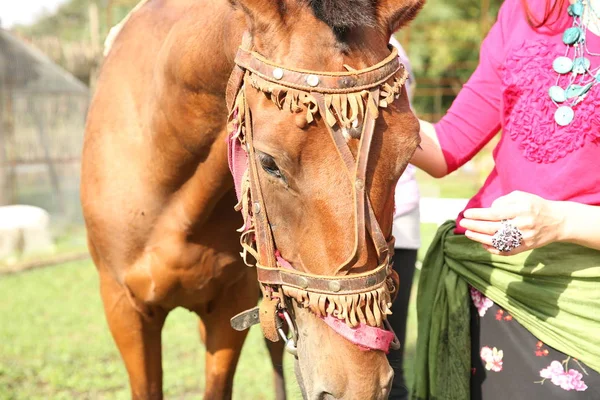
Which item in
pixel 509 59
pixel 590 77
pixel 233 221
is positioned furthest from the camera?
pixel 233 221

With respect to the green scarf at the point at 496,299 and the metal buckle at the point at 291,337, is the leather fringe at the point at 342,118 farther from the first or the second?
the green scarf at the point at 496,299

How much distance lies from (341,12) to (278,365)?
2810 millimetres

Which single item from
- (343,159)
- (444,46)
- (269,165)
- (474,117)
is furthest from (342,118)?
(444,46)

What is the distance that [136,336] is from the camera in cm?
301

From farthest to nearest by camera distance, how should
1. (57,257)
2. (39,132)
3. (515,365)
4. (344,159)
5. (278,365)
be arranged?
1. (39,132)
2. (57,257)
3. (278,365)
4. (515,365)
5. (344,159)

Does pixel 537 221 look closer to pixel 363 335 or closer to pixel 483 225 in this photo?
pixel 483 225

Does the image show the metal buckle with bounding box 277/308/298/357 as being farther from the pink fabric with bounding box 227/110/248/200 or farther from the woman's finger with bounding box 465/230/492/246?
the woman's finger with bounding box 465/230/492/246

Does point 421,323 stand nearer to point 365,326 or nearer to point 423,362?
point 423,362

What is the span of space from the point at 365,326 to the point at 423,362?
0.94 meters

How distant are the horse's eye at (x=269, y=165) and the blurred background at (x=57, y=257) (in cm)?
70

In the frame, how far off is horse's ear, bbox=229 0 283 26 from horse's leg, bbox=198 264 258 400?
4.43 feet

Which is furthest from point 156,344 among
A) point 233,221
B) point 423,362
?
point 423,362

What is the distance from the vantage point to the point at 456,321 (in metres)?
2.30

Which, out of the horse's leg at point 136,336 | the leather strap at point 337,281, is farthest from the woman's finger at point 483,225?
the horse's leg at point 136,336
